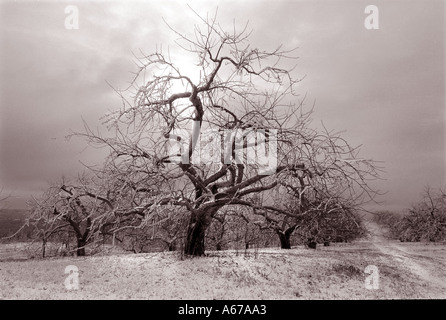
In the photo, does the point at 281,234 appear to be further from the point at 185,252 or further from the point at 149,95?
the point at 149,95

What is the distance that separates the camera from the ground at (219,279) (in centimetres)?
978

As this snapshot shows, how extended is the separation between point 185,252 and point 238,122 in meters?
4.89

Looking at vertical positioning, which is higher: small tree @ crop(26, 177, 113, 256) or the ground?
small tree @ crop(26, 177, 113, 256)

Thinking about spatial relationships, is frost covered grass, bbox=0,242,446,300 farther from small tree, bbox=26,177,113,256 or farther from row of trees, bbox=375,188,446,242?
row of trees, bbox=375,188,446,242

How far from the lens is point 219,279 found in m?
10.6

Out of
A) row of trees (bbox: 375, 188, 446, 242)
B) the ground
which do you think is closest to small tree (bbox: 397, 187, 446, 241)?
row of trees (bbox: 375, 188, 446, 242)

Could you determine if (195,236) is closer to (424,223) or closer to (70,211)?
(70,211)

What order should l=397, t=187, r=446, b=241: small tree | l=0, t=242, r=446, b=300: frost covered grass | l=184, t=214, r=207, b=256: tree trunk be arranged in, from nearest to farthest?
l=0, t=242, r=446, b=300: frost covered grass, l=184, t=214, r=207, b=256: tree trunk, l=397, t=187, r=446, b=241: small tree

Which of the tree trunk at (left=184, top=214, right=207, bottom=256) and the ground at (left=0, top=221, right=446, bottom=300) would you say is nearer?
the ground at (left=0, top=221, right=446, bottom=300)

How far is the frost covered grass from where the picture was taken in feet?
32.0

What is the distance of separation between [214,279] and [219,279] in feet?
0.46

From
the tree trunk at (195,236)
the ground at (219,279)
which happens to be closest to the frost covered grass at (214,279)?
the ground at (219,279)
